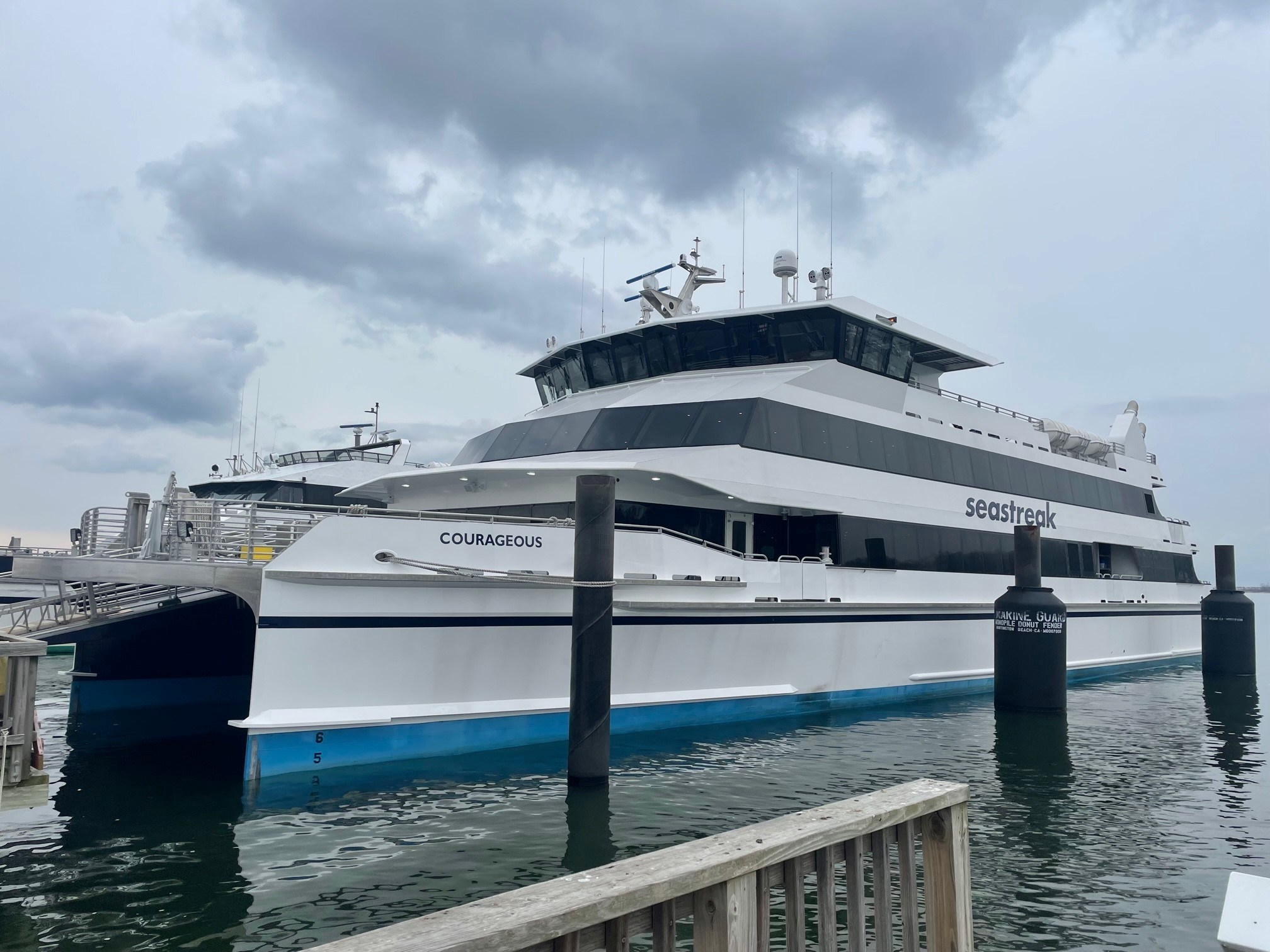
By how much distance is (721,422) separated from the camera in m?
12.9

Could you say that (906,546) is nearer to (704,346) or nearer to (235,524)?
(704,346)

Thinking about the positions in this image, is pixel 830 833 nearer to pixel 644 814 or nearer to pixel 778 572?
pixel 644 814

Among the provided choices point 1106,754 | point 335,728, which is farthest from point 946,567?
point 335,728

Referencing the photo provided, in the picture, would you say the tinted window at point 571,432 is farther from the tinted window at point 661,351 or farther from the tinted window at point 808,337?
the tinted window at point 808,337

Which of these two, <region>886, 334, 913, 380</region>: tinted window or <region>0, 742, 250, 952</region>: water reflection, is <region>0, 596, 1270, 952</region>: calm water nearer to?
<region>0, 742, 250, 952</region>: water reflection

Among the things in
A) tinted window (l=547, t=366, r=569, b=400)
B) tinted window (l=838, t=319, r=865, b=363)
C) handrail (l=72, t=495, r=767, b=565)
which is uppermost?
tinted window (l=838, t=319, r=865, b=363)

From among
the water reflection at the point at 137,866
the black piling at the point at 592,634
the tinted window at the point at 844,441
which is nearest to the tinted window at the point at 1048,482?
the tinted window at the point at 844,441

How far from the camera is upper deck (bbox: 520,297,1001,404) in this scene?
1435 centimetres

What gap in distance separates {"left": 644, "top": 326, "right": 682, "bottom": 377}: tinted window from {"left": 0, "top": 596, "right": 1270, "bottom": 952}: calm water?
6.27 meters

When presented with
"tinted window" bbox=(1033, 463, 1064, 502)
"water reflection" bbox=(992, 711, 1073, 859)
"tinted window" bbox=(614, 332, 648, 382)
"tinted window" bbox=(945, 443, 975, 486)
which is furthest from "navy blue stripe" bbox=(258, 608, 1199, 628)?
"tinted window" bbox=(1033, 463, 1064, 502)

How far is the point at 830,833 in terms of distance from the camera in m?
3.48

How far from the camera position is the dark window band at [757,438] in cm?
1297

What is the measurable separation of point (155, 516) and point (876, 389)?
37.0 ft

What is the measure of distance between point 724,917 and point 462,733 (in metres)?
7.04
